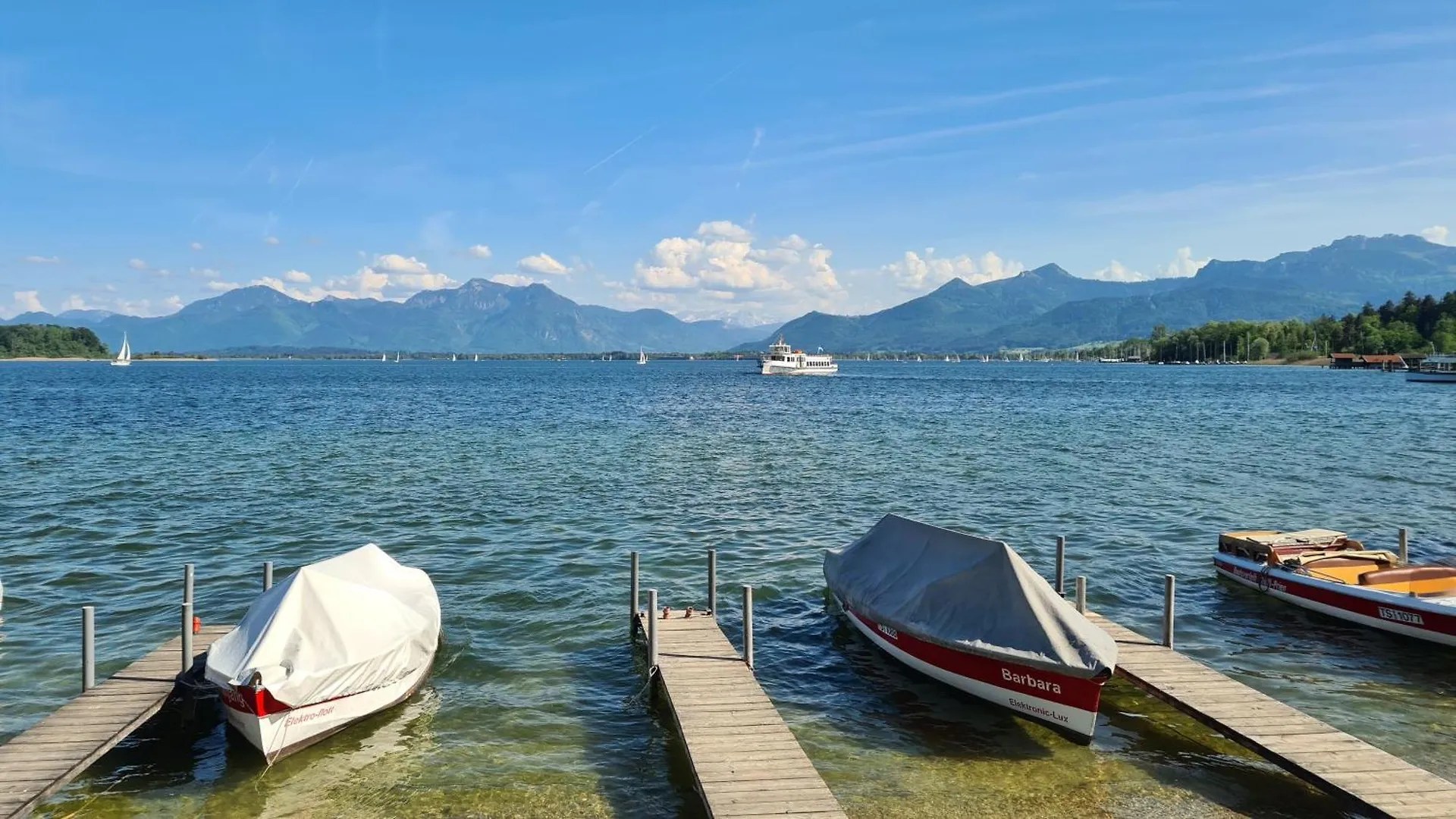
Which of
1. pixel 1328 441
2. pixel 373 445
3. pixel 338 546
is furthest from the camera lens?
pixel 1328 441

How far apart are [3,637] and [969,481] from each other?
3720cm

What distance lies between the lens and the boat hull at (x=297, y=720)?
546 inches

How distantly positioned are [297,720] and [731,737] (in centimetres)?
714

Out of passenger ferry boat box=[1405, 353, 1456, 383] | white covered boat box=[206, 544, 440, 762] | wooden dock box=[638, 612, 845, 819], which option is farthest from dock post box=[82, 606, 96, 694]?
passenger ferry boat box=[1405, 353, 1456, 383]

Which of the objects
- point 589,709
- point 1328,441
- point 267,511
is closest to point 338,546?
point 267,511

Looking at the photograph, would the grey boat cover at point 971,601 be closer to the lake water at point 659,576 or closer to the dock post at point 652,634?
the lake water at point 659,576

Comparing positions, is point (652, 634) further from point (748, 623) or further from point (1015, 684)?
point (1015, 684)

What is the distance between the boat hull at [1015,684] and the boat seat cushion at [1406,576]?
11.1 metres

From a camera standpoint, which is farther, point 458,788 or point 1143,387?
point 1143,387

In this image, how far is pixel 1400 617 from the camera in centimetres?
1988

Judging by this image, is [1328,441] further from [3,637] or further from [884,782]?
[3,637]

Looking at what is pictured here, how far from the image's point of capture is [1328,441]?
60.9 meters

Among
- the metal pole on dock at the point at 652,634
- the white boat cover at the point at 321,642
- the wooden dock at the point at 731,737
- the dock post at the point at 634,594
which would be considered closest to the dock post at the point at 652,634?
the metal pole on dock at the point at 652,634

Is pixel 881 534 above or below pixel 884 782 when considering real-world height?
above
